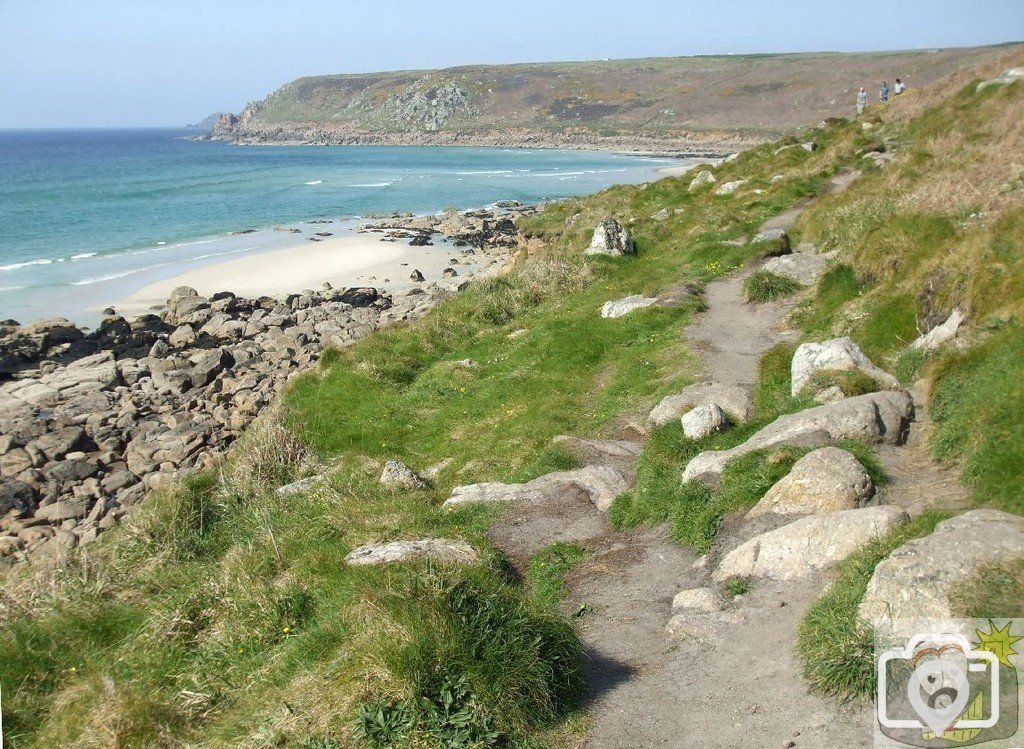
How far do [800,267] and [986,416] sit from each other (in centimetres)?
1150

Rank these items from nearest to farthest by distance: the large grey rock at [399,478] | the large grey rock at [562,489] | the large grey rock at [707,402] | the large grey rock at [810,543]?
the large grey rock at [810,543] < the large grey rock at [562,489] < the large grey rock at [707,402] < the large grey rock at [399,478]

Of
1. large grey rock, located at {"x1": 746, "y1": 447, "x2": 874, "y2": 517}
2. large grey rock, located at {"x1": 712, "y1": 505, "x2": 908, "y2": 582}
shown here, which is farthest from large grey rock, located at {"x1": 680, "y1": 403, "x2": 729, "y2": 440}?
large grey rock, located at {"x1": 712, "y1": 505, "x2": 908, "y2": 582}

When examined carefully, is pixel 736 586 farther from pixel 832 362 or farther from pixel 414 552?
pixel 832 362

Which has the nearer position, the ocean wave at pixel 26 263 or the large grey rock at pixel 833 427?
the large grey rock at pixel 833 427

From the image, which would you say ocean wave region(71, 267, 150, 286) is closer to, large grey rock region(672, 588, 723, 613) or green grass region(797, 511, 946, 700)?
large grey rock region(672, 588, 723, 613)

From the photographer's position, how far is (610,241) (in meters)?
28.2

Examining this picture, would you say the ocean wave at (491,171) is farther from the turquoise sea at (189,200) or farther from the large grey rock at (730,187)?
the large grey rock at (730,187)

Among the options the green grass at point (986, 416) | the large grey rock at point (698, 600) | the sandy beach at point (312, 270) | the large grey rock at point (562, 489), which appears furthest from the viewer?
the sandy beach at point (312, 270)

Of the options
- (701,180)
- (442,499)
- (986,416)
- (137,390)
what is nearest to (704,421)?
(986,416)

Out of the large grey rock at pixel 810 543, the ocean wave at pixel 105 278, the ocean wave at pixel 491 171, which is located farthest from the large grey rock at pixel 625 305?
the ocean wave at pixel 491 171

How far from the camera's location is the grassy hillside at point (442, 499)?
7.14 m

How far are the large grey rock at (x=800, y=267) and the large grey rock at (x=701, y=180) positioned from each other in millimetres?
20401

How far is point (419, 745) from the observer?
647 centimetres

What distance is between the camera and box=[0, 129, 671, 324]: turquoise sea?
148 feet
